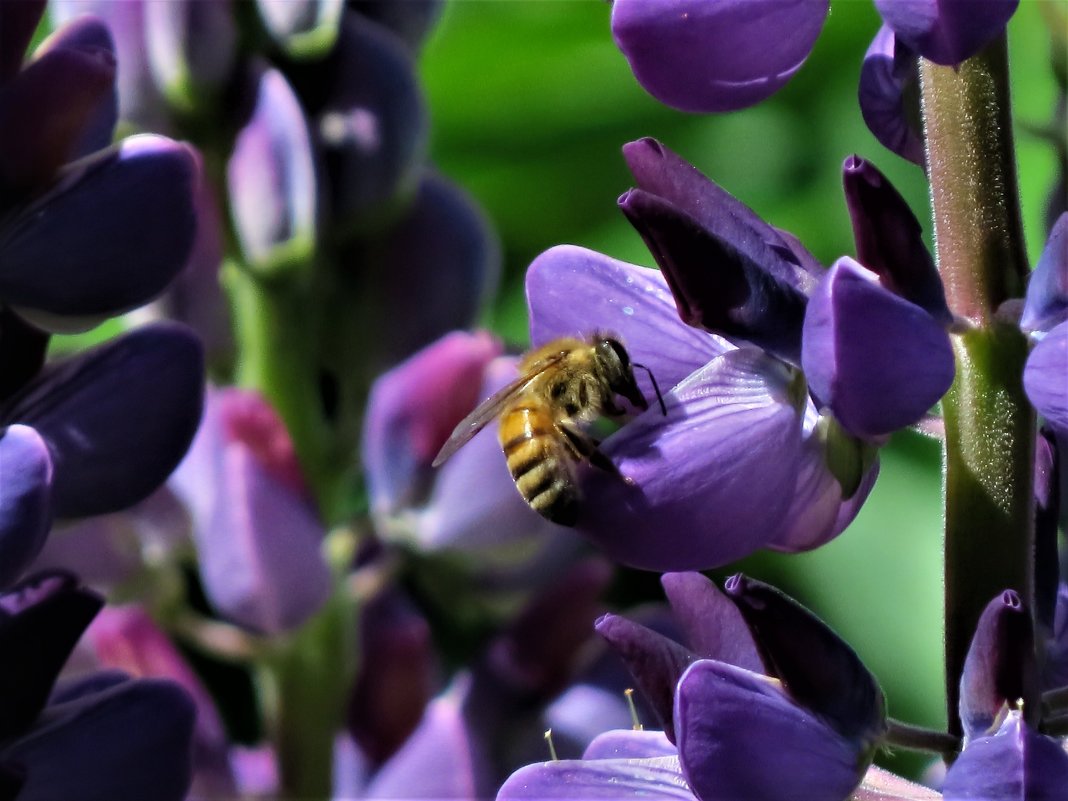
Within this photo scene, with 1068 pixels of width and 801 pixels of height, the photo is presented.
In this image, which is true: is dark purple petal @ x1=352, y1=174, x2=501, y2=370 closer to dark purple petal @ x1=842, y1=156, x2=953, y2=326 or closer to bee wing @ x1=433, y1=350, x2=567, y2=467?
bee wing @ x1=433, y1=350, x2=567, y2=467

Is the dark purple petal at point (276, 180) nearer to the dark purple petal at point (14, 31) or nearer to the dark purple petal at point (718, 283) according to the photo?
the dark purple petal at point (14, 31)

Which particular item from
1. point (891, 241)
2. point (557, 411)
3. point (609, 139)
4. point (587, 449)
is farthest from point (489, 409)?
point (609, 139)

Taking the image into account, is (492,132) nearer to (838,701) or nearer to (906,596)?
(906,596)

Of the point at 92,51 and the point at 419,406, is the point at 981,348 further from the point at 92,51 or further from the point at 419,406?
the point at 419,406

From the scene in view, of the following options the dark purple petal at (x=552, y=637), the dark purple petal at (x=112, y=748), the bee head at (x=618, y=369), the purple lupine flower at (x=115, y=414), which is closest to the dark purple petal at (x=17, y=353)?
the purple lupine flower at (x=115, y=414)

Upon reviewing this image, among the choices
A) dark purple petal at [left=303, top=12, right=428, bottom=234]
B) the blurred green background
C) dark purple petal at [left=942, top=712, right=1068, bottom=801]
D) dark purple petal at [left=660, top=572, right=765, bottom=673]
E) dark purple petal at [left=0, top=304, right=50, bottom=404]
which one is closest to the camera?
dark purple petal at [left=942, top=712, right=1068, bottom=801]

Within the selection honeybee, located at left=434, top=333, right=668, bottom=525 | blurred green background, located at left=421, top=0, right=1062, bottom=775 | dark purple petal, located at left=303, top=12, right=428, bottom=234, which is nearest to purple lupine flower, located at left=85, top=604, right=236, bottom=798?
dark purple petal, located at left=303, top=12, right=428, bottom=234

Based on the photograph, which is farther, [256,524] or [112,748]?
[256,524]
